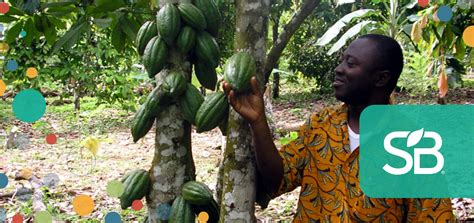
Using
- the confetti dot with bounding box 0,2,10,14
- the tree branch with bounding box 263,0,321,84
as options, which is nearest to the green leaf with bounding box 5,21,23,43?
the confetti dot with bounding box 0,2,10,14

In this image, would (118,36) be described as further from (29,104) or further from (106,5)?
(29,104)

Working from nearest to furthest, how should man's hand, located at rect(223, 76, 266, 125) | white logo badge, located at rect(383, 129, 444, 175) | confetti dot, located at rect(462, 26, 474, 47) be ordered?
1. man's hand, located at rect(223, 76, 266, 125)
2. white logo badge, located at rect(383, 129, 444, 175)
3. confetti dot, located at rect(462, 26, 474, 47)

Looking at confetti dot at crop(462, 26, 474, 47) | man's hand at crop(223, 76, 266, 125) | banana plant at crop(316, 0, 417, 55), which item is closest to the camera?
man's hand at crop(223, 76, 266, 125)

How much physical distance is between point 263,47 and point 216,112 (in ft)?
0.63

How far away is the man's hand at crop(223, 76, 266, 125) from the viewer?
46.6 inches

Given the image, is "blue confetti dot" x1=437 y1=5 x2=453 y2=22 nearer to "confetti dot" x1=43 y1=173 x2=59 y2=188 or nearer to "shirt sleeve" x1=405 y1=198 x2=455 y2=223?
"shirt sleeve" x1=405 y1=198 x2=455 y2=223

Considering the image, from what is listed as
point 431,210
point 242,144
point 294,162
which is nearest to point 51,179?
point 294,162

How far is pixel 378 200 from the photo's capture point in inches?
53.6

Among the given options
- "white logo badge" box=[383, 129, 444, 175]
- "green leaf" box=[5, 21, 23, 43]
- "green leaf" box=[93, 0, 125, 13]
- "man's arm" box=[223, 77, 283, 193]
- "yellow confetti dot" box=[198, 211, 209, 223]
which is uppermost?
"green leaf" box=[93, 0, 125, 13]

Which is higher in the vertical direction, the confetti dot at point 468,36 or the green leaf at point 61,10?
the green leaf at point 61,10

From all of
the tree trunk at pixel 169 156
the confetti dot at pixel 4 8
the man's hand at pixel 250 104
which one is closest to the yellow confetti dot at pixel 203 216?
the tree trunk at pixel 169 156

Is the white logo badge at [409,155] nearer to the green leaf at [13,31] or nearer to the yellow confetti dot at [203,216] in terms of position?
the yellow confetti dot at [203,216]

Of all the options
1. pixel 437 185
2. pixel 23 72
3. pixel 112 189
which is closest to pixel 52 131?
pixel 23 72

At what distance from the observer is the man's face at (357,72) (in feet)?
4.38
